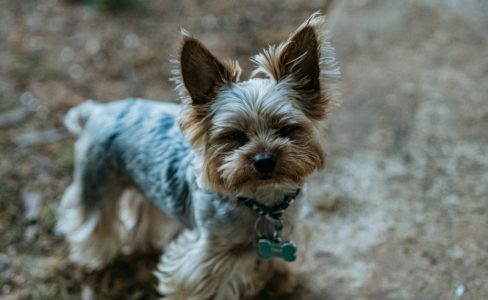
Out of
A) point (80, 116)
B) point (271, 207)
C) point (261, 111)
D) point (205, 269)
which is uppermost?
point (261, 111)

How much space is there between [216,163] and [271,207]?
40 cm

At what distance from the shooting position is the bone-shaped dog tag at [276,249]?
3217 millimetres

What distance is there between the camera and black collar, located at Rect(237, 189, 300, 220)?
3.12 m

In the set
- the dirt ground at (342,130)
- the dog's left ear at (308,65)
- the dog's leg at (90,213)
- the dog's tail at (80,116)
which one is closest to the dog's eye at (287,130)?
the dog's left ear at (308,65)

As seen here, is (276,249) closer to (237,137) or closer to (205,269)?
(205,269)

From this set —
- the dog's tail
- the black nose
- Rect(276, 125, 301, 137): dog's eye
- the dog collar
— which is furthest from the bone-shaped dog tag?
the dog's tail

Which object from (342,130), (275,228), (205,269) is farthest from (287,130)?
(342,130)

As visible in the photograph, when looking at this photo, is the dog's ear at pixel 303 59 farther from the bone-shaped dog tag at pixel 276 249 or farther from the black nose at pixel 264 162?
the bone-shaped dog tag at pixel 276 249

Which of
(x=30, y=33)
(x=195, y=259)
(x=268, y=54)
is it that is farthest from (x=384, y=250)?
(x=30, y=33)

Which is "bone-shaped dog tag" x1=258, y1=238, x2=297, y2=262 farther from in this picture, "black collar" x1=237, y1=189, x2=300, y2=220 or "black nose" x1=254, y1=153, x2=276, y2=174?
"black nose" x1=254, y1=153, x2=276, y2=174

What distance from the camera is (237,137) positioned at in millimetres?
2990

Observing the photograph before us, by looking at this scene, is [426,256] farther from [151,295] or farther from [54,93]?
[54,93]

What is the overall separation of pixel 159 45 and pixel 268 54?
136 inches

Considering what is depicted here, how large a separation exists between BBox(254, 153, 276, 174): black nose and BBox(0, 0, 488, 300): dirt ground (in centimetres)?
93
